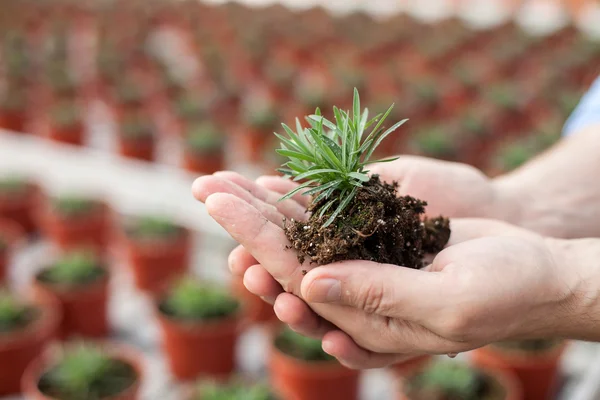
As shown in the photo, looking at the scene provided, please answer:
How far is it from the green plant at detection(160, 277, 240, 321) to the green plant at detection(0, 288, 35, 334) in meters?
0.65

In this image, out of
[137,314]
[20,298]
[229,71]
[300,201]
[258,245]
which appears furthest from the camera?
[229,71]

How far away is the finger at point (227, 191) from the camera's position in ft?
4.65

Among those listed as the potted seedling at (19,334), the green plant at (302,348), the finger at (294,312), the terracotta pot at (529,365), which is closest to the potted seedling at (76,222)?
the potted seedling at (19,334)

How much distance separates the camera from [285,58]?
697 centimetres

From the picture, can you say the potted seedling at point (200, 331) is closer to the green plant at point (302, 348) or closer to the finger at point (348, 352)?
the green plant at point (302, 348)

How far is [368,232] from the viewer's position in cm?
137

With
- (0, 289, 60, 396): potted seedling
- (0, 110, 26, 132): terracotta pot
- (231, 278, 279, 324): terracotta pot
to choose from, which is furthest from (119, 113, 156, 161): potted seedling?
(0, 289, 60, 396): potted seedling

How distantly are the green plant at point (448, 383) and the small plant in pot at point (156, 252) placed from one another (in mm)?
1704

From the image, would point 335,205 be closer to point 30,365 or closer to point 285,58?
point 30,365

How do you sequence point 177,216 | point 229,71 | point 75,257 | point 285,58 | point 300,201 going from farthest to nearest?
1. point 285,58
2. point 229,71
3. point 177,216
4. point 75,257
5. point 300,201

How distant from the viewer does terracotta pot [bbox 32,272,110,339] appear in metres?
3.15

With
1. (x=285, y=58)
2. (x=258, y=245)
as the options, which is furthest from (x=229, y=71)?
(x=258, y=245)

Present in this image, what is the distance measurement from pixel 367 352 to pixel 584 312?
Answer: 1.76ft

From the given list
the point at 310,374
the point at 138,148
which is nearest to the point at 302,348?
the point at 310,374
